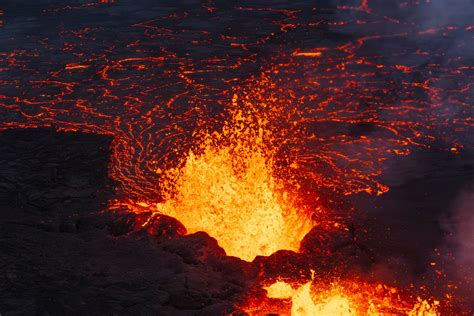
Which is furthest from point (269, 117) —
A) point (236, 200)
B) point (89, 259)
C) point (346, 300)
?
point (346, 300)

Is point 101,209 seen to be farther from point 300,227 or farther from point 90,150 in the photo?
point 300,227

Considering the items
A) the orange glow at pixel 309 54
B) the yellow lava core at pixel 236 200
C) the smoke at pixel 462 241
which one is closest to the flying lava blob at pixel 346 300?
the smoke at pixel 462 241

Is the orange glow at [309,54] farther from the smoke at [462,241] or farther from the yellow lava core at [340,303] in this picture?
the yellow lava core at [340,303]

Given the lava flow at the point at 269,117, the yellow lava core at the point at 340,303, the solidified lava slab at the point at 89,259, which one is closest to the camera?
the yellow lava core at the point at 340,303

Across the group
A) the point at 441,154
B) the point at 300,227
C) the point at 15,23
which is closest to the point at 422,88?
the point at 441,154

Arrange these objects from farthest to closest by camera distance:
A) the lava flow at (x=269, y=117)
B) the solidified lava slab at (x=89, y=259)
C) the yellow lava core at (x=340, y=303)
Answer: the lava flow at (x=269, y=117)
the solidified lava slab at (x=89, y=259)
the yellow lava core at (x=340, y=303)

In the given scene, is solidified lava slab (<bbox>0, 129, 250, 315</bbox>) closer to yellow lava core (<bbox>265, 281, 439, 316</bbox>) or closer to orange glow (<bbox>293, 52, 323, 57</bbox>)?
yellow lava core (<bbox>265, 281, 439, 316</bbox>)

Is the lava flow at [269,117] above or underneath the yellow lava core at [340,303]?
above
